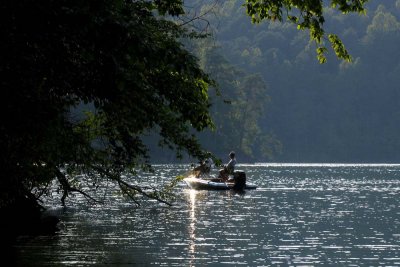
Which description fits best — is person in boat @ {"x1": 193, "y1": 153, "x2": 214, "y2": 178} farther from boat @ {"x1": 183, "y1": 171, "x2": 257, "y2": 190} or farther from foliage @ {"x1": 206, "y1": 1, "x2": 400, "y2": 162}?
foliage @ {"x1": 206, "y1": 1, "x2": 400, "y2": 162}

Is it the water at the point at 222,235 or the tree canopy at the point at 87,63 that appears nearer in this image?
the tree canopy at the point at 87,63

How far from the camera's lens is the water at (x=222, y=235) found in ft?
66.8

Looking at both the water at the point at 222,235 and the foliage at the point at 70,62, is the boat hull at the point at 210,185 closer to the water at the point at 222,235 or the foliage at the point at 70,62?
the water at the point at 222,235

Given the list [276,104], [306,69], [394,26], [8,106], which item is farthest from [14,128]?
[394,26]

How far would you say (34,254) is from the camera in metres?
20.3

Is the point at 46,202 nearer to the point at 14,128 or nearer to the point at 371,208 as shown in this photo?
the point at 371,208

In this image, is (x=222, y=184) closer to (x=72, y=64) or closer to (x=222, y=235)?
(x=222, y=235)

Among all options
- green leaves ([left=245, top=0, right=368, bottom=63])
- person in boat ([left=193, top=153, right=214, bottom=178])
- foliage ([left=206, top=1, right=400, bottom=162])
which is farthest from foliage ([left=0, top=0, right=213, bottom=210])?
foliage ([left=206, top=1, right=400, bottom=162])

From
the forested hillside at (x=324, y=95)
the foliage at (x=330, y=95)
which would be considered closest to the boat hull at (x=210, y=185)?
the forested hillside at (x=324, y=95)

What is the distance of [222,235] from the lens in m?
25.9

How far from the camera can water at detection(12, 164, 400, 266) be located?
66.8 feet

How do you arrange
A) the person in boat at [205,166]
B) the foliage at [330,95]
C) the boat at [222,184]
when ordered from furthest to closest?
the foliage at [330,95]
the boat at [222,184]
the person in boat at [205,166]

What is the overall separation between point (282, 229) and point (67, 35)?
59.9ft

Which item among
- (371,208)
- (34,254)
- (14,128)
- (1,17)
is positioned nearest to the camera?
(1,17)
